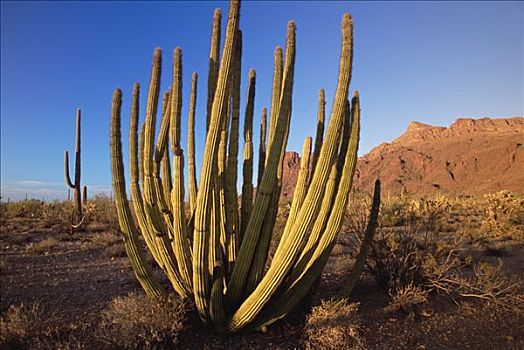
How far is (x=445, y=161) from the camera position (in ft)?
164

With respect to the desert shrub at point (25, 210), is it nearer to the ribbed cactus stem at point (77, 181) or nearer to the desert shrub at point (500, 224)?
the ribbed cactus stem at point (77, 181)

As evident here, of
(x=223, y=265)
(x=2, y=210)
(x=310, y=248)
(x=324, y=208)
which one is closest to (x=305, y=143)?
(x=324, y=208)

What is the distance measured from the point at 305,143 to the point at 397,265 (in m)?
2.82

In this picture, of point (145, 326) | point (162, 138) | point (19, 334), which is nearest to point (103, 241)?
point (19, 334)

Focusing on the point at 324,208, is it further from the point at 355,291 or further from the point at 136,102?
the point at 136,102

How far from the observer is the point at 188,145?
4535 mm

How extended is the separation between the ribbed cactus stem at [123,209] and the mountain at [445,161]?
1466 centimetres

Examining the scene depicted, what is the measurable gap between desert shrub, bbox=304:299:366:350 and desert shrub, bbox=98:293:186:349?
1560 mm

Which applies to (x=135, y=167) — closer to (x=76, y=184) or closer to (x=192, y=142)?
(x=192, y=142)

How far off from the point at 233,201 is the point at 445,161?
2057 inches

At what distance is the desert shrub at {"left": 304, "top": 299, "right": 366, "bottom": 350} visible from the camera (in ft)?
13.6

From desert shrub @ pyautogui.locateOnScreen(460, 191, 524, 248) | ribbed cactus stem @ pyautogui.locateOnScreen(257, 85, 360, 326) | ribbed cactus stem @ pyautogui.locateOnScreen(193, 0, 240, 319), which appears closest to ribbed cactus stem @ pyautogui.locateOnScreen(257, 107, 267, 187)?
ribbed cactus stem @ pyautogui.locateOnScreen(257, 85, 360, 326)

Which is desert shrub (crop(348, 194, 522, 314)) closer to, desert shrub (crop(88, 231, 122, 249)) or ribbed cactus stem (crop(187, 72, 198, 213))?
ribbed cactus stem (crop(187, 72, 198, 213))

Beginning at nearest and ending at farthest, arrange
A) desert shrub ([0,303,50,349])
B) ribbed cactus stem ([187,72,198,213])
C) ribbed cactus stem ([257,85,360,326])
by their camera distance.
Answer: desert shrub ([0,303,50,349])
ribbed cactus stem ([257,85,360,326])
ribbed cactus stem ([187,72,198,213])
